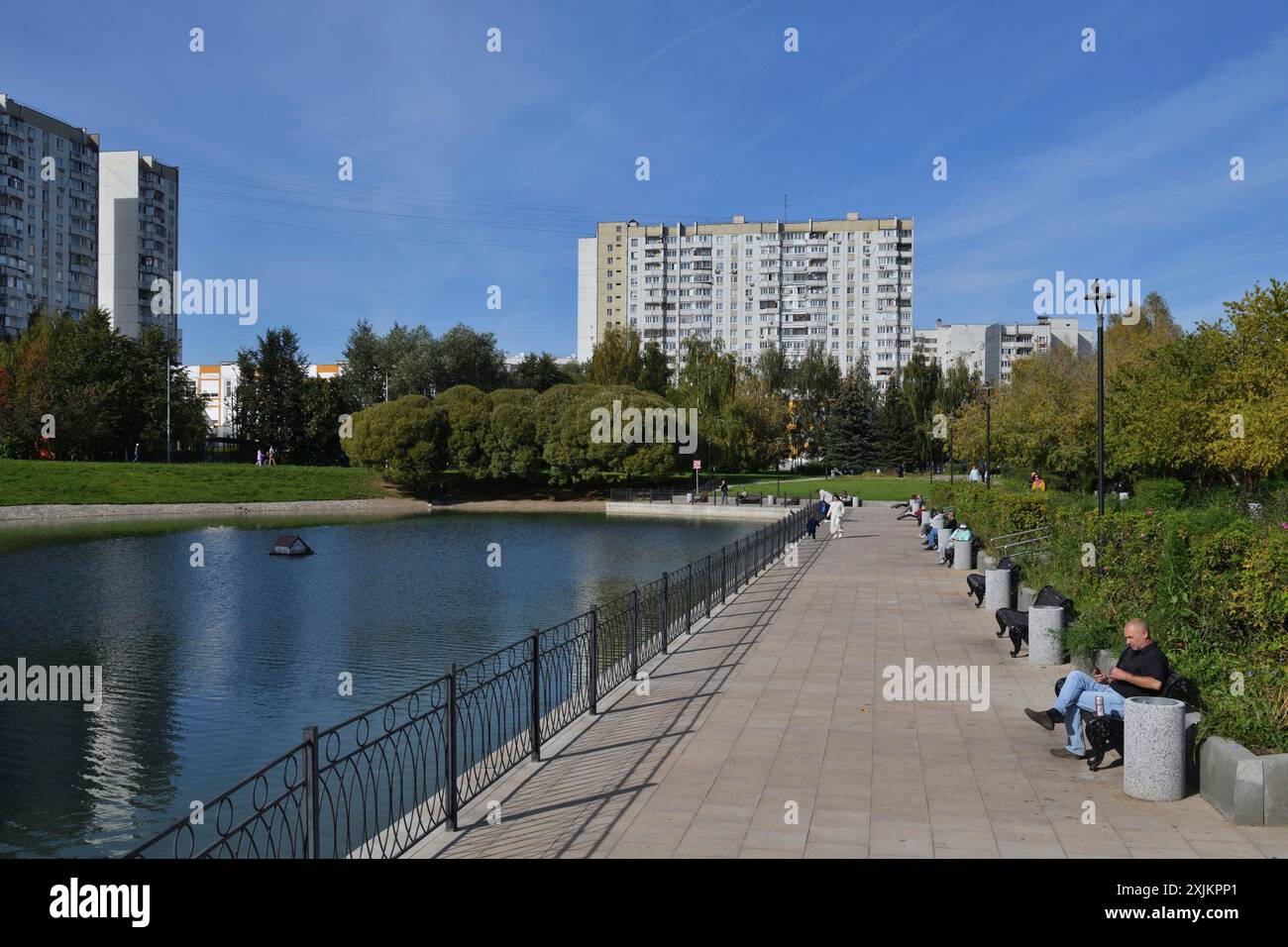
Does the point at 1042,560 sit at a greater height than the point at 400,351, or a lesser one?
lesser

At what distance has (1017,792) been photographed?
727cm

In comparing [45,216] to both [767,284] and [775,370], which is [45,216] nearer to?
[775,370]

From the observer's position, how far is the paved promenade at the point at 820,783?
625 centimetres

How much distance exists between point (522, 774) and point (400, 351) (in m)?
75.7

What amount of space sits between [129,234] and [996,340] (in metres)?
98.9

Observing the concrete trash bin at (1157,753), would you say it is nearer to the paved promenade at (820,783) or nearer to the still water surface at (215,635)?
the paved promenade at (820,783)

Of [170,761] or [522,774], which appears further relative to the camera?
[170,761]

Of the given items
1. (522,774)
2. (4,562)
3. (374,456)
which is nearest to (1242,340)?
(522,774)

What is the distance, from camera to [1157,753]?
704 cm

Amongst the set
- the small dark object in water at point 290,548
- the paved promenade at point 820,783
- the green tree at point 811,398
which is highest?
the green tree at point 811,398

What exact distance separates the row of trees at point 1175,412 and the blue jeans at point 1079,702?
2067 cm

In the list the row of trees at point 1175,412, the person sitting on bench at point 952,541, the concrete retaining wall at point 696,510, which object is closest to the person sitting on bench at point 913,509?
the row of trees at point 1175,412

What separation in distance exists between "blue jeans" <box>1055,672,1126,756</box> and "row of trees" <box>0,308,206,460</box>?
62.6 meters
